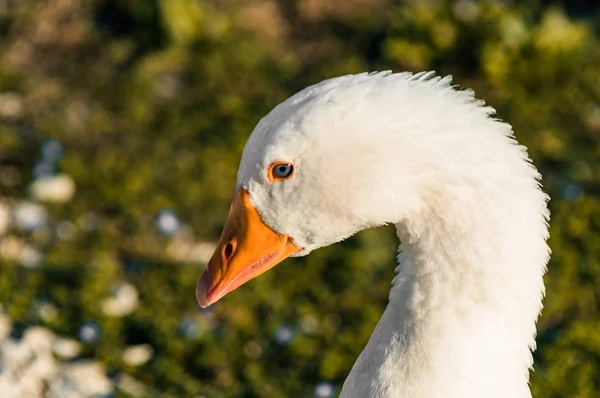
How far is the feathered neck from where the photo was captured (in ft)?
8.75

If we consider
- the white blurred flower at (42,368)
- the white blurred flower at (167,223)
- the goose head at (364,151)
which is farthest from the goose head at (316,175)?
the white blurred flower at (167,223)

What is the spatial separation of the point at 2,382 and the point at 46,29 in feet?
10.8

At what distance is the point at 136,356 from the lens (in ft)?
15.4

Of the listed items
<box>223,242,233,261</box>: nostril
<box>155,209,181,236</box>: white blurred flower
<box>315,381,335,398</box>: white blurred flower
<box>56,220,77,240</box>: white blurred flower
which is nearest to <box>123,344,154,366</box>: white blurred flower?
<box>155,209,181,236</box>: white blurred flower

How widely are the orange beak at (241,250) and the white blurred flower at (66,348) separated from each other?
184 cm

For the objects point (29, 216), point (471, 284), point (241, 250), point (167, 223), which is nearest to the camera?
point (471, 284)

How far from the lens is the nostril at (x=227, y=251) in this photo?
3.03 m

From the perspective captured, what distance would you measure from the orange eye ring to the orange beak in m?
Result: 0.15

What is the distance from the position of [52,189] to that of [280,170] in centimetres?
326

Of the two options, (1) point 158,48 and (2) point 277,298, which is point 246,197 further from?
(1) point 158,48

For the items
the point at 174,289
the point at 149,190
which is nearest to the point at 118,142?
the point at 149,190

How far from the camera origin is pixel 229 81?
21.7 ft

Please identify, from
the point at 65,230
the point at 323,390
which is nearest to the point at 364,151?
the point at 323,390

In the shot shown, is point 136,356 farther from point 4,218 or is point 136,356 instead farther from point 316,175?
point 316,175
